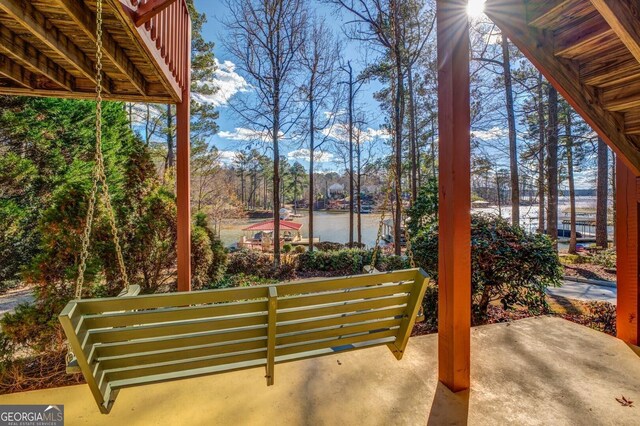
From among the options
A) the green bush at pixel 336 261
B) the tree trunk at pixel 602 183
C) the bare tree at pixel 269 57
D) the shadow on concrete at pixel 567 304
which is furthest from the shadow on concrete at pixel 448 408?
the tree trunk at pixel 602 183

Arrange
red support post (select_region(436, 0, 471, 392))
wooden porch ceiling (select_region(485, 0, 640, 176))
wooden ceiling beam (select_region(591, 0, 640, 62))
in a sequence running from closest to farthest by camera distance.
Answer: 1. wooden ceiling beam (select_region(591, 0, 640, 62))
2. red support post (select_region(436, 0, 471, 392))
3. wooden porch ceiling (select_region(485, 0, 640, 176))

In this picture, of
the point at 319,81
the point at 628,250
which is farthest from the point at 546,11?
the point at 319,81

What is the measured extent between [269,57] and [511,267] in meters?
8.82

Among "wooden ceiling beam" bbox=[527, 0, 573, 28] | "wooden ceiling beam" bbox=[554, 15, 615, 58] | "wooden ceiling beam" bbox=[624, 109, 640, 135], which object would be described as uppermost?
"wooden ceiling beam" bbox=[527, 0, 573, 28]

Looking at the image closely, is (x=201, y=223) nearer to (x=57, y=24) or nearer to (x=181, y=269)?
(x=181, y=269)

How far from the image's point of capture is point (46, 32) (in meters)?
2.17

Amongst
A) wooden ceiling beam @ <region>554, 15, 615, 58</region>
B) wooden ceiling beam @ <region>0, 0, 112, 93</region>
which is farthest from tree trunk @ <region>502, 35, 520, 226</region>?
wooden ceiling beam @ <region>0, 0, 112, 93</region>

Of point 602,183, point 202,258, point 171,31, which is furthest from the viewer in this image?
point 602,183

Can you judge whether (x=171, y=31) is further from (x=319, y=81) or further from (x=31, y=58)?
(x=319, y=81)

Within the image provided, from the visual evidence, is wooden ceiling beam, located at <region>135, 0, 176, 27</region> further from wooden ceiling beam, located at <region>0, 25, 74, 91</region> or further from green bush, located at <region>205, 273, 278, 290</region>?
green bush, located at <region>205, 273, 278, 290</region>

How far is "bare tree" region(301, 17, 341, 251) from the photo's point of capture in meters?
9.62

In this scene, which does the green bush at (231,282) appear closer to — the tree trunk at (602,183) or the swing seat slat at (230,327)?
the swing seat slat at (230,327)

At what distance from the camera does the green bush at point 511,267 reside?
3221 millimetres

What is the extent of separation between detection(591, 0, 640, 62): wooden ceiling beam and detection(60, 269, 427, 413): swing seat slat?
1.63 metres
